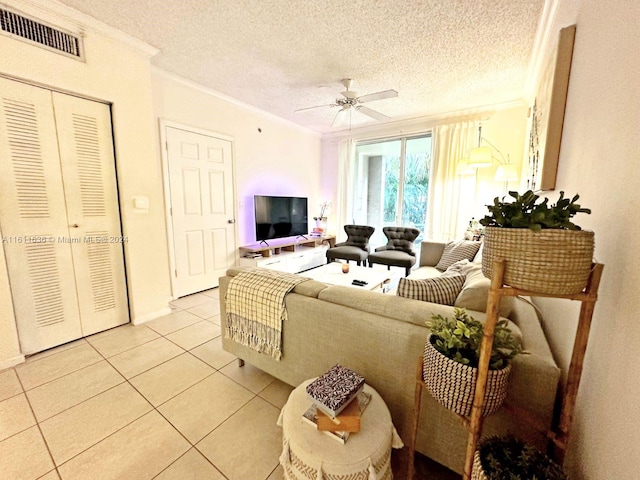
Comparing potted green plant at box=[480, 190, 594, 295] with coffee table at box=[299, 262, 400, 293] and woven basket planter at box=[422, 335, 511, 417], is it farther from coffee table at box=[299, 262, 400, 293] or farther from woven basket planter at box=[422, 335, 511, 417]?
coffee table at box=[299, 262, 400, 293]

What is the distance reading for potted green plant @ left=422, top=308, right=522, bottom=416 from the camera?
81 centimetres

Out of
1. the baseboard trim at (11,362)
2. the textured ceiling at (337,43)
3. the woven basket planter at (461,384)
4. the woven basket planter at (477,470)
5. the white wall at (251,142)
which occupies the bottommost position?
the baseboard trim at (11,362)

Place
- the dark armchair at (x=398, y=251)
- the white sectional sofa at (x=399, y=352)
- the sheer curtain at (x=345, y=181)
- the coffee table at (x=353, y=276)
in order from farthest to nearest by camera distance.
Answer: the sheer curtain at (x=345, y=181), the dark armchair at (x=398, y=251), the coffee table at (x=353, y=276), the white sectional sofa at (x=399, y=352)

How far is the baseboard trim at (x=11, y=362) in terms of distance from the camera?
1906mm

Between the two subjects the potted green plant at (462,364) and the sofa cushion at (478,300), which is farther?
the sofa cushion at (478,300)

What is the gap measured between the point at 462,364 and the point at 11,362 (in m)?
3.07

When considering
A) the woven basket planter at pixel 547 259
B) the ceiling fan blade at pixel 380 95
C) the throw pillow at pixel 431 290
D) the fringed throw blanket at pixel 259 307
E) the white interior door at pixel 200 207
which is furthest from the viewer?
the white interior door at pixel 200 207

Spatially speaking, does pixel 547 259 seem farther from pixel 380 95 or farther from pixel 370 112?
A: pixel 370 112

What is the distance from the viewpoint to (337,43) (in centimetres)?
230

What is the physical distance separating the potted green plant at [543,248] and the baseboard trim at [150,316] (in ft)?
10.2

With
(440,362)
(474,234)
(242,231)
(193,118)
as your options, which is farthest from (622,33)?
(242,231)

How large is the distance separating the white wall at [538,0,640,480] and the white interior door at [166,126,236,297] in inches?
140

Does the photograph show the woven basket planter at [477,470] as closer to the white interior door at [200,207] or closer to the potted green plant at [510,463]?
the potted green plant at [510,463]

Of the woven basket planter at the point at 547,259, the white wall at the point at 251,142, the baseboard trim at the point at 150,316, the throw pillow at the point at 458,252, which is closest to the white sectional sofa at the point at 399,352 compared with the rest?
the woven basket planter at the point at 547,259
